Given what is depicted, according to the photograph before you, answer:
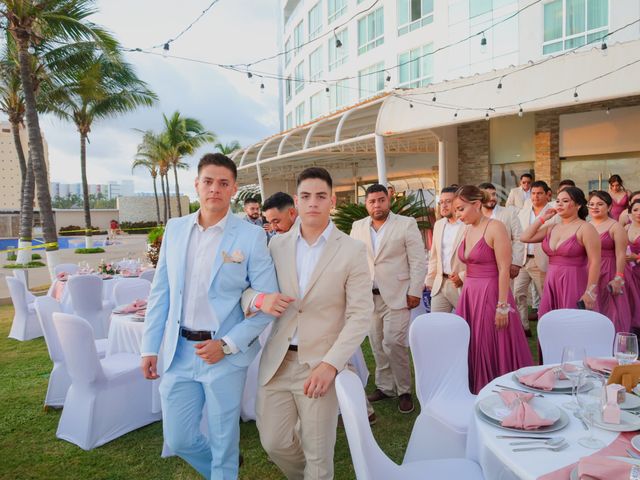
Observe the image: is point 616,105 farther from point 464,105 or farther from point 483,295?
point 483,295

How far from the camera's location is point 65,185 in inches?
7825

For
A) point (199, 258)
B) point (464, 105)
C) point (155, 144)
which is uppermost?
point (155, 144)

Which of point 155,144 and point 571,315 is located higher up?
point 155,144

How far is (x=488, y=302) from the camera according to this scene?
3.91 m

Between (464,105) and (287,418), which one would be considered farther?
(464,105)

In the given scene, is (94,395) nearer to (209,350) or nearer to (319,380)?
(209,350)

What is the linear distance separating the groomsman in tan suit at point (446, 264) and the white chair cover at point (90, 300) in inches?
178

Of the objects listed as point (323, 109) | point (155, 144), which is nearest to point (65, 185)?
point (155, 144)

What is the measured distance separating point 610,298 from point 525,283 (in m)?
2.04

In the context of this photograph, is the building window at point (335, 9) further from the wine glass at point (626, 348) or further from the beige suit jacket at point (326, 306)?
the wine glass at point (626, 348)

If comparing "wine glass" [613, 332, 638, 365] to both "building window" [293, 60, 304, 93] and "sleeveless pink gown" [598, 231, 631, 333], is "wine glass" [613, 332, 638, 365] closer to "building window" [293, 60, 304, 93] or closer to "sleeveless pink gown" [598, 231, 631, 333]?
"sleeveless pink gown" [598, 231, 631, 333]

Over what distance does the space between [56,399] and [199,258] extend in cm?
306

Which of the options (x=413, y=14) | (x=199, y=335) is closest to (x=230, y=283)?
(x=199, y=335)

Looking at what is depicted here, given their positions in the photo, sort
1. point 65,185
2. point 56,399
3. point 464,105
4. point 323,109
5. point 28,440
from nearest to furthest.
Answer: point 28,440
point 56,399
point 464,105
point 323,109
point 65,185
